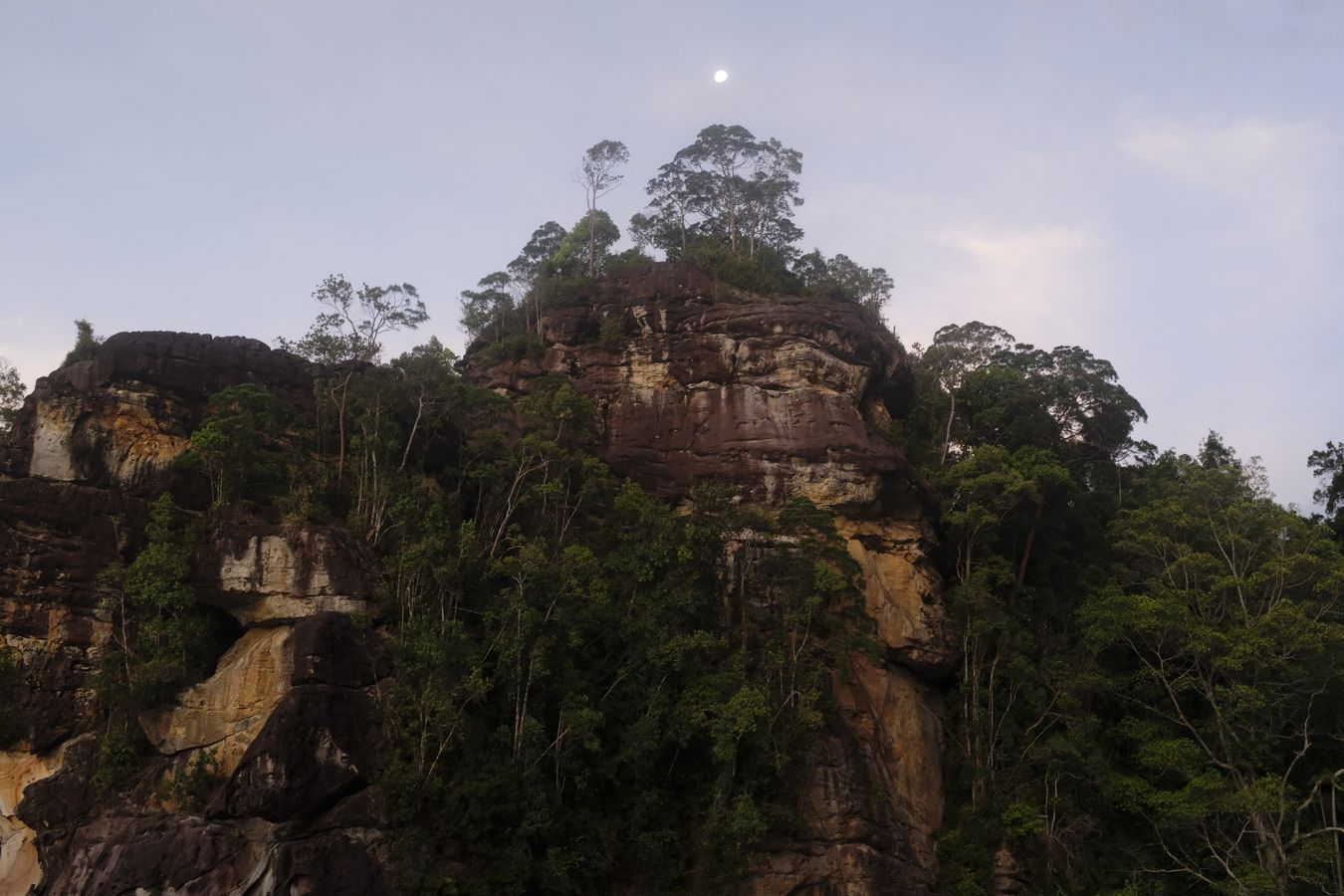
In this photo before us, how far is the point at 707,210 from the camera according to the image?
36062 millimetres

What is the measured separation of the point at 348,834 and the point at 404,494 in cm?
719

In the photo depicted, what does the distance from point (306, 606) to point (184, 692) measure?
2593 millimetres

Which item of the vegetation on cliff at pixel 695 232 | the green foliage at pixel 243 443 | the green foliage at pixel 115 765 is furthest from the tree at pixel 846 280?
the green foliage at pixel 115 765

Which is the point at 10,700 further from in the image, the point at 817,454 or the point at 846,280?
the point at 846,280

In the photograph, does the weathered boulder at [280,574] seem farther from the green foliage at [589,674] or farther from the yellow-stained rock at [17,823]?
the yellow-stained rock at [17,823]

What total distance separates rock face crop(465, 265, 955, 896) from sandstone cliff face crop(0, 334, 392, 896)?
27.5 feet

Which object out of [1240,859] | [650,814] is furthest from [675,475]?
[1240,859]

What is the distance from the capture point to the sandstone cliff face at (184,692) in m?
16.2

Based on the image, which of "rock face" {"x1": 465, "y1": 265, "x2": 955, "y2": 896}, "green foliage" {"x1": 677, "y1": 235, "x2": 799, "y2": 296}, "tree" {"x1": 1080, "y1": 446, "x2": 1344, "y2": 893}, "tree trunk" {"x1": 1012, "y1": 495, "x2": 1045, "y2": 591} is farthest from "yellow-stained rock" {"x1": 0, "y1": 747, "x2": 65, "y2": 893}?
"tree trunk" {"x1": 1012, "y1": 495, "x2": 1045, "y2": 591}

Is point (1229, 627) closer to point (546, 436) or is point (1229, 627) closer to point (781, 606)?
point (781, 606)

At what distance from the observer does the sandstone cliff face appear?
1625 centimetres

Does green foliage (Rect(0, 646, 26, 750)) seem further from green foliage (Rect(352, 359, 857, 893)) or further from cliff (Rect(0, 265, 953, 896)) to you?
green foliage (Rect(352, 359, 857, 893))

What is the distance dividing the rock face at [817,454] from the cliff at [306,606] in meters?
0.06

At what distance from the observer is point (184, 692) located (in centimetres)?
1838
